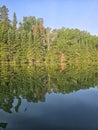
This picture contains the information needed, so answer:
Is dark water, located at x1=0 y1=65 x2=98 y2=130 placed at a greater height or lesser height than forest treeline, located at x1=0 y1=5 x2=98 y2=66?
lesser

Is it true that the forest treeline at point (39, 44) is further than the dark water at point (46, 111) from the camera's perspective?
Yes

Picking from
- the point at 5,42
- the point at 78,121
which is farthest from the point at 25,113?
the point at 5,42

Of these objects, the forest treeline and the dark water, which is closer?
the dark water

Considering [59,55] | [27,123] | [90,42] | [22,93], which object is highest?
[90,42]

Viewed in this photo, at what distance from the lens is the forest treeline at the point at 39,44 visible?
72188 millimetres

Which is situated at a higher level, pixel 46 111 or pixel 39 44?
pixel 39 44

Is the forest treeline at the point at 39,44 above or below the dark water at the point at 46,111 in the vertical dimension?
above

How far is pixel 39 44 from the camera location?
85.3m

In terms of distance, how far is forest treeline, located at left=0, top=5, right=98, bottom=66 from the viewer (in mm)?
72188

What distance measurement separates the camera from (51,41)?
94.8 meters

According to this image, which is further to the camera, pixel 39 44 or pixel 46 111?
pixel 39 44

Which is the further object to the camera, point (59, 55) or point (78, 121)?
point (59, 55)

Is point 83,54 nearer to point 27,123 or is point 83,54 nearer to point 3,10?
point 3,10

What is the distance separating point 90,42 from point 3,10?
44684 millimetres
